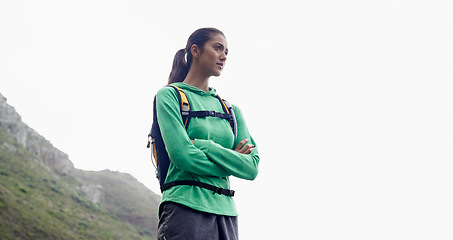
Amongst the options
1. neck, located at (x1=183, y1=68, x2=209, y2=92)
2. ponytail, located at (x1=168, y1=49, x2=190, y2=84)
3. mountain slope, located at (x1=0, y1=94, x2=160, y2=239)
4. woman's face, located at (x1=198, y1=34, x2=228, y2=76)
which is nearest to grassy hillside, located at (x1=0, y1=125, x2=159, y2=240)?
mountain slope, located at (x1=0, y1=94, x2=160, y2=239)

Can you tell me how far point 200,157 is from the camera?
2418mm

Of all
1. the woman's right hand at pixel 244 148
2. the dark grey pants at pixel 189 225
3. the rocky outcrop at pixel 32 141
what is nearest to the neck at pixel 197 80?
the woman's right hand at pixel 244 148

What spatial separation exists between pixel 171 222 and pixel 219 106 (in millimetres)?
942

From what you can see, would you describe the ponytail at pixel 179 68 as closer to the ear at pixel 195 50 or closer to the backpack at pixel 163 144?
the ear at pixel 195 50

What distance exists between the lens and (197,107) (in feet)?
9.03

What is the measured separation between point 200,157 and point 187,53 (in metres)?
1.02

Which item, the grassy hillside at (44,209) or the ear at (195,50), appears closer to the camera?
the ear at (195,50)

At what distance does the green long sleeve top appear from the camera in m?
2.41

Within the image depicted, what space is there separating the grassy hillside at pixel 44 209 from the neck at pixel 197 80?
27528mm

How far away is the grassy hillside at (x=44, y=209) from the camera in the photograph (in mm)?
29786

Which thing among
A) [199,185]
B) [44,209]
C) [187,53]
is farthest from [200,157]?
[44,209]

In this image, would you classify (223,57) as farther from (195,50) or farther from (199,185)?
(199,185)

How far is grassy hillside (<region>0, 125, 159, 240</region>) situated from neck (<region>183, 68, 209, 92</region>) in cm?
2753

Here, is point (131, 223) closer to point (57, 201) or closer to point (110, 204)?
point (110, 204)
